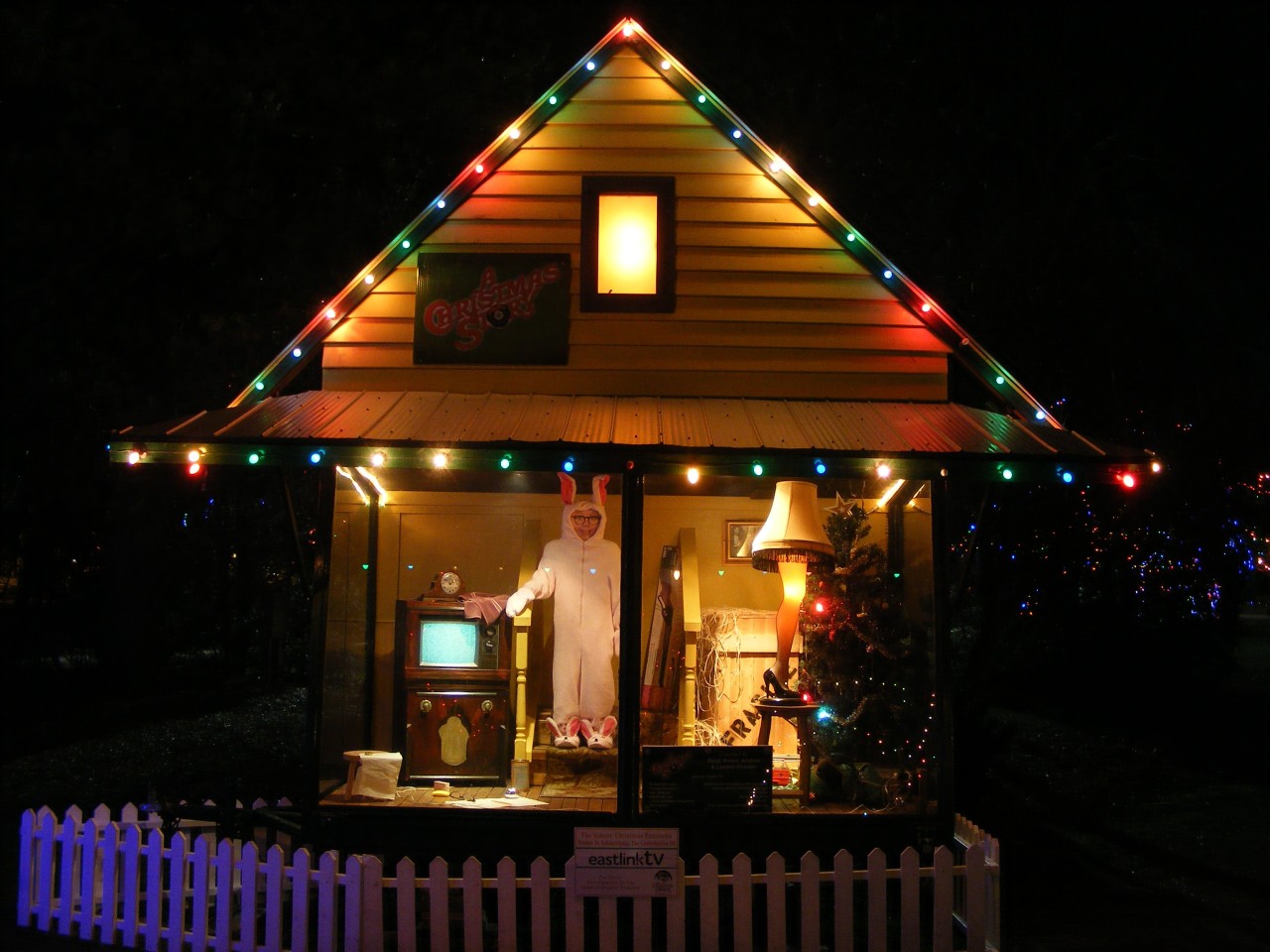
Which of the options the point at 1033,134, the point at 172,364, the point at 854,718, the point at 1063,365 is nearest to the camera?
the point at 854,718

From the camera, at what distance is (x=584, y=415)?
29.9ft

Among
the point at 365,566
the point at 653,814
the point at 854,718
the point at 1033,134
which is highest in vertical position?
the point at 1033,134

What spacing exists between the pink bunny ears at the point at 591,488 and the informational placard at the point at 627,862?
3025mm

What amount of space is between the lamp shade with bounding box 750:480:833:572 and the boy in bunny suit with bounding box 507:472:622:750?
4.12 feet

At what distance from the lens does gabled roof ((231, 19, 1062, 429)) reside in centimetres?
969

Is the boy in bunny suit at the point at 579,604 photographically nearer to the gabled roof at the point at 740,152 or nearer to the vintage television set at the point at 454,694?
the vintage television set at the point at 454,694

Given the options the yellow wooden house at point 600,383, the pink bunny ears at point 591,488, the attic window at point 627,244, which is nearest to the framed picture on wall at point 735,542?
the yellow wooden house at point 600,383

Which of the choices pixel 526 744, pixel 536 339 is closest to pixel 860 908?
pixel 526 744

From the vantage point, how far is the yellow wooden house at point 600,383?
31.0ft

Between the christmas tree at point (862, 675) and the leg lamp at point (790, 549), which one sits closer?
the christmas tree at point (862, 675)

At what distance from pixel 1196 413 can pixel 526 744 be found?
987 centimetres

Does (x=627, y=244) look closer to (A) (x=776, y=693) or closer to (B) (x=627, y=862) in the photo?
(A) (x=776, y=693)

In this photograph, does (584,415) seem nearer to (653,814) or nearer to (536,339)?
(536,339)

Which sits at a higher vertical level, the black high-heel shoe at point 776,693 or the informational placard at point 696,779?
the black high-heel shoe at point 776,693
